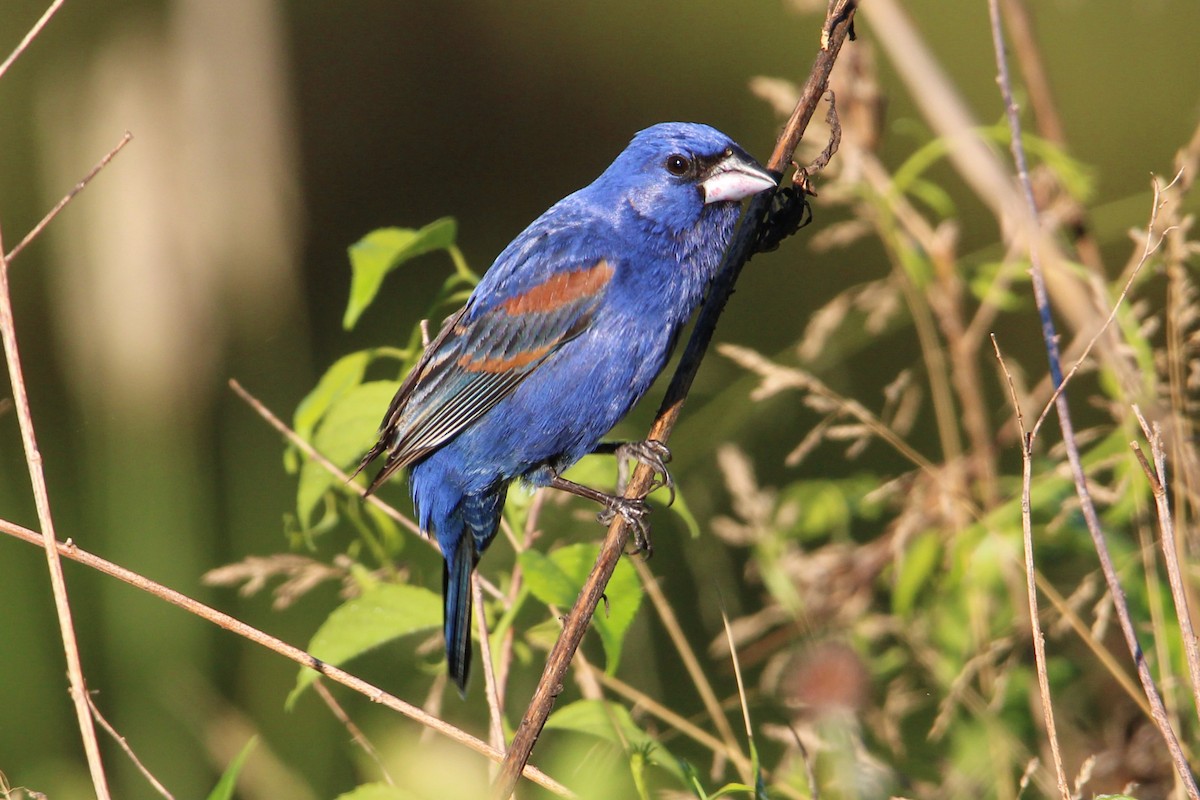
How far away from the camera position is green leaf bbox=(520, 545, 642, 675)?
2.12 metres

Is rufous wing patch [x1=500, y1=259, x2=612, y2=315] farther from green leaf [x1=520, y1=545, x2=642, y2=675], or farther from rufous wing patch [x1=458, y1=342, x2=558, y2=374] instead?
green leaf [x1=520, y1=545, x2=642, y2=675]

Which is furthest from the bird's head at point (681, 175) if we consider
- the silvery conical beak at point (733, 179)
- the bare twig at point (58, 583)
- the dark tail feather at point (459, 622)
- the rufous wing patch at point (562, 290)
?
the bare twig at point (58, 583)

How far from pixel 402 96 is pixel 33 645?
12.8ft

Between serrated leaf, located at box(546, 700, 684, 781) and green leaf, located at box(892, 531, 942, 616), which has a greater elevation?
serrated leaf, located at box(546, 700, 684, 781)

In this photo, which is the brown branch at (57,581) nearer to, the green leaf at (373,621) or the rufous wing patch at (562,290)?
the green leaf at (373,621)

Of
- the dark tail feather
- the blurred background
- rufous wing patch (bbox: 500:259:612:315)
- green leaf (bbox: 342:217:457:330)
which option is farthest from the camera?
the blurred background

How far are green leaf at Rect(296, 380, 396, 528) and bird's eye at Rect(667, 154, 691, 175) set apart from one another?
2.80 feet

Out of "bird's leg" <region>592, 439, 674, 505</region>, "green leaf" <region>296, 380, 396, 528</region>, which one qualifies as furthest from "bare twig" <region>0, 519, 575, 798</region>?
"bird's leg" <region>592, 439, 674, 505</region>

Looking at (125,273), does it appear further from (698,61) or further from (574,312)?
(698,61)

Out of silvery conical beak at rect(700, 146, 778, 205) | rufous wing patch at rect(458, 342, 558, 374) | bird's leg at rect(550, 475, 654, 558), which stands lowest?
bird's leg at rect(550, 475, 654, 558)

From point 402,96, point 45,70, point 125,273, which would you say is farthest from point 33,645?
point 402,96

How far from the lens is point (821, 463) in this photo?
19.6ft

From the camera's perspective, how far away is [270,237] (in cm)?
480

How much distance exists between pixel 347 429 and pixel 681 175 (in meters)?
0.96
